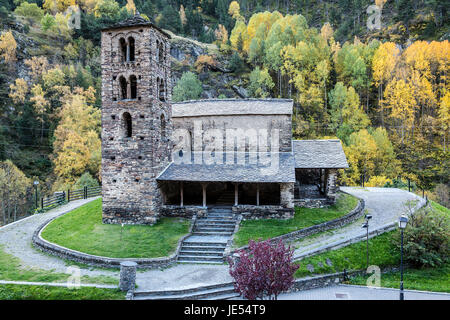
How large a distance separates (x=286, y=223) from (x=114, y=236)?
10553 mm

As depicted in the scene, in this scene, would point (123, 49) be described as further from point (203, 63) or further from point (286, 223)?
point (203, 63)

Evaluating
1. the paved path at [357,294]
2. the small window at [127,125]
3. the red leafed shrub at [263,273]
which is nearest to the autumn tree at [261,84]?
the small window at [127,125]

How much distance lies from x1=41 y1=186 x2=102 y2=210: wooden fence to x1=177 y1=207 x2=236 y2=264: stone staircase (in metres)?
15.1

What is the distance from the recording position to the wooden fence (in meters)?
27.6

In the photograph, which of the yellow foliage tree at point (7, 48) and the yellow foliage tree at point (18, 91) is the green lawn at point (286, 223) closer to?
the yellow foliage tree at point (18, 91)

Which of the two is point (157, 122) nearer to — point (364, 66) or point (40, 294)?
point (40, 294)

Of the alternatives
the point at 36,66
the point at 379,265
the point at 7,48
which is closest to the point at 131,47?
the point at 379,265

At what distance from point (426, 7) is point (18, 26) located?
272ft

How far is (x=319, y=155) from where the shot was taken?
23.9 metres

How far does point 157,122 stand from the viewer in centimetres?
2069

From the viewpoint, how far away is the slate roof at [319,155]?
2253cm

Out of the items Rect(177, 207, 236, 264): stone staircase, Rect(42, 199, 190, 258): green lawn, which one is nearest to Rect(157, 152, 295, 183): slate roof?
Rect(177, 207, 236, 264): stone staircase

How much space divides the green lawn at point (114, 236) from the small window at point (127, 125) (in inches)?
240

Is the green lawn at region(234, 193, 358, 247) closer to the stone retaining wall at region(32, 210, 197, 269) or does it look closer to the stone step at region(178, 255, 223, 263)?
the stone step at region(178, 255, 223, 263)
